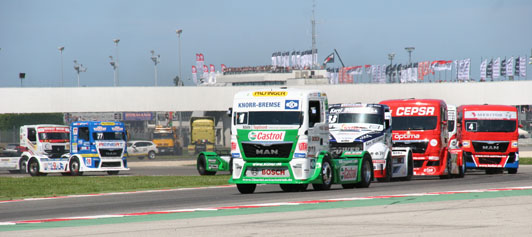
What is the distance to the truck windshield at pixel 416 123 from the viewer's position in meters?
30.8

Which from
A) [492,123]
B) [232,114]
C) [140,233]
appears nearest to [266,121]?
[232,114]

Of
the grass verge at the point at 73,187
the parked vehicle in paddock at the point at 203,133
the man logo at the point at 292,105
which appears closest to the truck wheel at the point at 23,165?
the grass verge at the point at 73,187

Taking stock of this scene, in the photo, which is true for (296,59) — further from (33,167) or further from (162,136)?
(33,167)

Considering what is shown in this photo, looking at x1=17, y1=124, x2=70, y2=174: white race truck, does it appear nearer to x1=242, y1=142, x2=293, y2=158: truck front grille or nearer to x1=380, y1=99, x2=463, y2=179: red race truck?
x1=380, y1=99, x2=463, y2=179: red race truck

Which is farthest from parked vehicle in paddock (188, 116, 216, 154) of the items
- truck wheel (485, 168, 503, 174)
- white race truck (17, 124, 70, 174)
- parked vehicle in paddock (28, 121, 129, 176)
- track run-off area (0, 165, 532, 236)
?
track run-off area (0, 165, 532, 236)

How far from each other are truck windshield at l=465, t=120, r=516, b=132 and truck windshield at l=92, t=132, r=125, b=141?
17.6 metres

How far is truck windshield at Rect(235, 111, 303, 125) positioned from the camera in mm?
21781

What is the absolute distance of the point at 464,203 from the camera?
58.4ft

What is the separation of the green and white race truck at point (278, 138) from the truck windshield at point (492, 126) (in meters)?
16.5

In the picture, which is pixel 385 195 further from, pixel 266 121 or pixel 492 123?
pixel 492 123

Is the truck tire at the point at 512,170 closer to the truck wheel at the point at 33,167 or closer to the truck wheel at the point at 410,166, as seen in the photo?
the truck wheel at the point at 410,166

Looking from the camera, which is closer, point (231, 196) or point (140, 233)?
point (140, 233)

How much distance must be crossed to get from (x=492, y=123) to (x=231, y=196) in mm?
18521

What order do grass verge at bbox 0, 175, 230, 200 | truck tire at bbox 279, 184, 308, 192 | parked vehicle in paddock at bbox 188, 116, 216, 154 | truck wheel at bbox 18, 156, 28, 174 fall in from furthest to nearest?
parked vehicle in paddock at bbox 188, 116, 216, 154
truck wheel at bbox 18, 156, 28, 174
grass verge at bbox 0, 175, 230, 200
truck tire at bbox 279, 184, 308, 192
